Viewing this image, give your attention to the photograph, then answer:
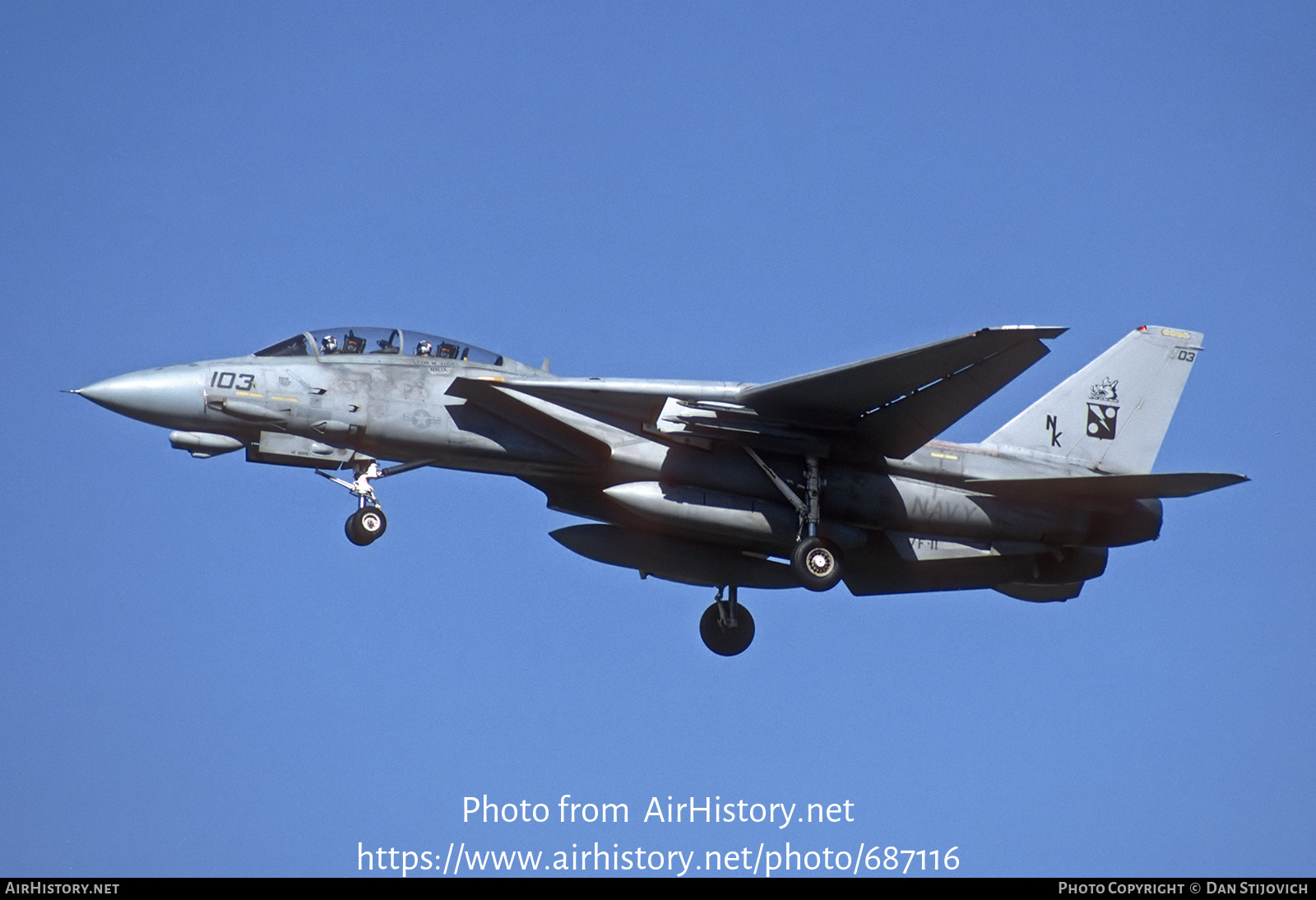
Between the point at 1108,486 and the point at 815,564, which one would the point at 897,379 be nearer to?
the point at 815,564

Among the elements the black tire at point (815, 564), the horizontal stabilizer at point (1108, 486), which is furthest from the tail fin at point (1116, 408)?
the black tire at point (815, 564)

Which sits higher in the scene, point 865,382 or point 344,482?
point 865,382

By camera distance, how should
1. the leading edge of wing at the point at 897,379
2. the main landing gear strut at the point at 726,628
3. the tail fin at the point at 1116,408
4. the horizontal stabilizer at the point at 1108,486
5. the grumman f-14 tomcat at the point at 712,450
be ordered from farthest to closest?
the main landing gear strut at the point at 726,628
the tail fin at the point at 1116,408
the horizontal stabilizer at the point at 1108,486
the grumman f-14 tomcat at the point at 712,450
the leading edge of wing at the point at 897,379

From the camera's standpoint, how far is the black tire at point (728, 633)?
2247 cm

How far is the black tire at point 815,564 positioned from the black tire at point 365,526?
17.1ft

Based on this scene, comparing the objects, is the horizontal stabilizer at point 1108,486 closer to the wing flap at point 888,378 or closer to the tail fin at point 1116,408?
the tail fin at point 1116,408

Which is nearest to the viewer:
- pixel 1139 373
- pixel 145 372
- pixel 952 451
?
pixel 145 372

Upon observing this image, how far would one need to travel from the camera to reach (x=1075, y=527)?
68.8 feet

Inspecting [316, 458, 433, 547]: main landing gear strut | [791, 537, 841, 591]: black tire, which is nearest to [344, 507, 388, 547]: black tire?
[316, 458, 433, 547]: main landing gear strut

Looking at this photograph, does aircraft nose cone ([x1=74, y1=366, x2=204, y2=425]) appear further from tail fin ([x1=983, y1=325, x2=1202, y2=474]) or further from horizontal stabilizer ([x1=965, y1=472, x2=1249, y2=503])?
tail fin ([x1=983, y1=325, x2=1202, y2=474])

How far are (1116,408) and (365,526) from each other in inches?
420
